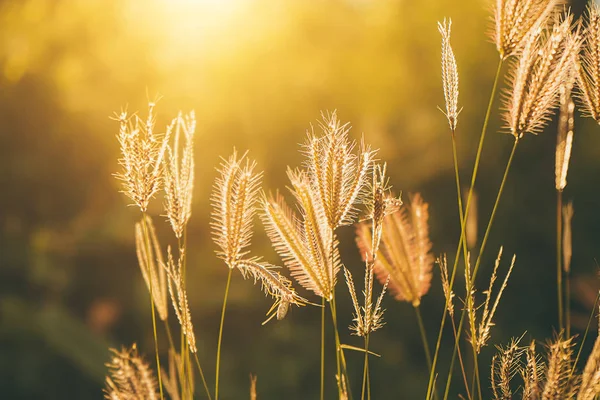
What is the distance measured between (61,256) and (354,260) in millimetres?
1841

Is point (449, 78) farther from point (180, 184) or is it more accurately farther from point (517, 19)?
point (180, 184)

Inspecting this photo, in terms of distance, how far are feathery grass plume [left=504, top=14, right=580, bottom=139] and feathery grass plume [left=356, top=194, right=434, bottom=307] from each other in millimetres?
252

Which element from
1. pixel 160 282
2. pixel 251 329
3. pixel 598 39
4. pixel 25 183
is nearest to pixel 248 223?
pixel 160 282

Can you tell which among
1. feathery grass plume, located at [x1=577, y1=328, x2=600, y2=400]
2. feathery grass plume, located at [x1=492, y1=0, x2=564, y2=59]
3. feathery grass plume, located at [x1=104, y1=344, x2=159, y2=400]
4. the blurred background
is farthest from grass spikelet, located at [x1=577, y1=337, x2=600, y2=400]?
the blurred background

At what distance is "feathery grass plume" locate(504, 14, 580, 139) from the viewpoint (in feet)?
3.03

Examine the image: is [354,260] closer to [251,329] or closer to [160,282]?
[251,329]

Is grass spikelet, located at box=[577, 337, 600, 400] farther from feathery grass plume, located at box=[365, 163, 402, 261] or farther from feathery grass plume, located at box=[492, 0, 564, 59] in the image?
feathery grass plume, located at box=[492, 0, 564, 59]

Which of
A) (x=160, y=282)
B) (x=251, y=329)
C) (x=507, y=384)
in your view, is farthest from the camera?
(x=251, y=329)

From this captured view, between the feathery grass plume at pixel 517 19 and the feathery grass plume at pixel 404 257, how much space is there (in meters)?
0.31

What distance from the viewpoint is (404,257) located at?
1.13 meters

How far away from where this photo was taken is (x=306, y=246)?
3.14 ft

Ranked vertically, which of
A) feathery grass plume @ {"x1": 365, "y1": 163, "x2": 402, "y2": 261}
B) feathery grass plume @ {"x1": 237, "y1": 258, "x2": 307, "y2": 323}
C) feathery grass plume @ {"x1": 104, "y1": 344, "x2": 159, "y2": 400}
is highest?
feathery grass plume @ {"x1": 365, "y1": 163, "x2": 402, "y2": 261}

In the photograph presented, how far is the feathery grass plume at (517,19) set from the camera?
927 mm

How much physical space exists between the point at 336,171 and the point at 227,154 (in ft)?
9.93
